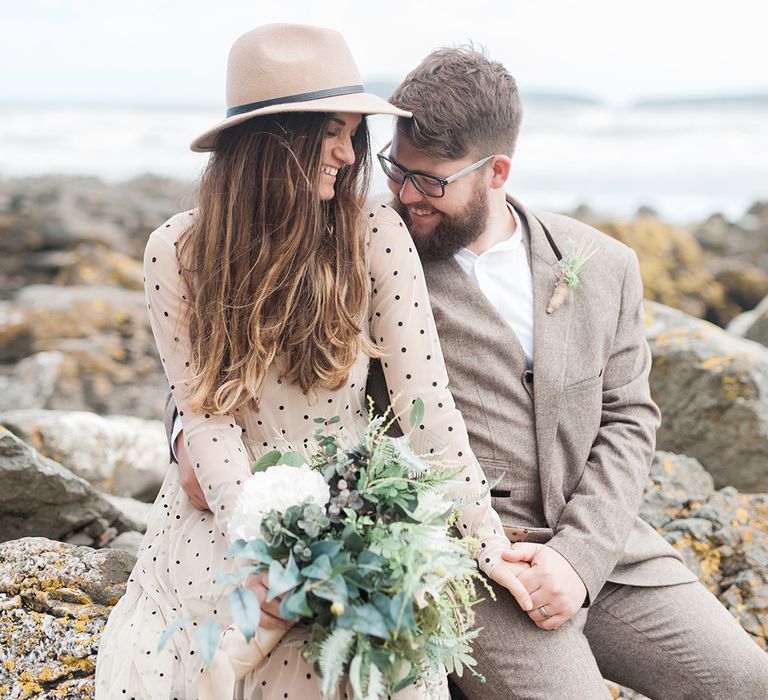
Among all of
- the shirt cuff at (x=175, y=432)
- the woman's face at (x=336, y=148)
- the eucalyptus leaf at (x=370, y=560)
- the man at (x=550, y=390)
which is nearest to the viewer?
the eucalyptus leaf at (x=370, y=560)

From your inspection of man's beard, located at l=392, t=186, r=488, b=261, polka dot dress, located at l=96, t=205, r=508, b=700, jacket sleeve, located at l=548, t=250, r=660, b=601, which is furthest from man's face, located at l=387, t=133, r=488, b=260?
jacket sleeve, located at l=548, t=250, r=660, b=601

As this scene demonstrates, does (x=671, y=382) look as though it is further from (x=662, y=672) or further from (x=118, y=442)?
(x=118, y=442)

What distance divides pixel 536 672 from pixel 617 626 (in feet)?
1.73

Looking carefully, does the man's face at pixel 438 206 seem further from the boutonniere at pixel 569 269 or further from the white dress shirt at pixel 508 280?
the boutonniere at pixel 569 269

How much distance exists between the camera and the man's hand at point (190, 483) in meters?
3.13

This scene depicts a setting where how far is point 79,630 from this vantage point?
119 inches

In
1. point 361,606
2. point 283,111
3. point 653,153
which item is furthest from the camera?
point 653,153

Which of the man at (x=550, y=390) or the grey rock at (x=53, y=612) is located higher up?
the man at (x=550, y=390)

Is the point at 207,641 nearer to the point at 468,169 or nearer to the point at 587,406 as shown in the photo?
the point at 587,406

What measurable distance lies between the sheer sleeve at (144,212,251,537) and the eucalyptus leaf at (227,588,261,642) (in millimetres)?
764

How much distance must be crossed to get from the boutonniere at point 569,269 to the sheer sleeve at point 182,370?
4.20ft

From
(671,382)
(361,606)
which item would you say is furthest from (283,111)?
(671,382)

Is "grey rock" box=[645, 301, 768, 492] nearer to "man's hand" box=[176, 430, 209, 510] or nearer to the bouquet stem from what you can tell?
"man's hand" box=[176, 430, 209, 510]

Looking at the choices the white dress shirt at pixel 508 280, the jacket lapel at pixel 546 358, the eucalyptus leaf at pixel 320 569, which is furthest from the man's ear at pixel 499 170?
the eucalyptus leaf at pixel 320 569
